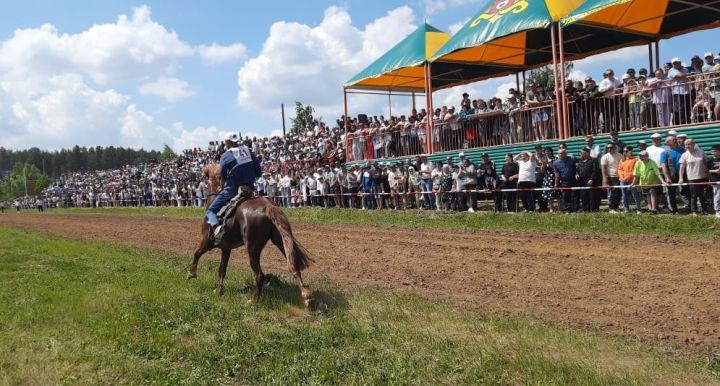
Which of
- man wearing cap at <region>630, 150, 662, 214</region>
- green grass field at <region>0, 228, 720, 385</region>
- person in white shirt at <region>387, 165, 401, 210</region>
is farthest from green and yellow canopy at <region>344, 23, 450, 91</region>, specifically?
green grass field at <region>0, 228, 720, 385</region>

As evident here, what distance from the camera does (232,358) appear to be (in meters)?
6.20

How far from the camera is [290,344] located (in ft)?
21.5

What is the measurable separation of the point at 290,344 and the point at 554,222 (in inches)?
422

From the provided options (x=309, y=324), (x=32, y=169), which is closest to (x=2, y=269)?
(x=309, y=324)

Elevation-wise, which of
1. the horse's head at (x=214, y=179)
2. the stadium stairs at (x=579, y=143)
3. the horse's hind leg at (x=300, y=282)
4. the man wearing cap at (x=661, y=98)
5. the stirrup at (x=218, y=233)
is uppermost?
the man wearing cap at (x=661, y=98)

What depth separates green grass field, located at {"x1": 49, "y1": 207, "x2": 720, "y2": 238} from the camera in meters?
13.1

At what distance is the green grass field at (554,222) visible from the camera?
13.1 m

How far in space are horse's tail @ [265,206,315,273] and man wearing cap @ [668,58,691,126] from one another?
477 inches

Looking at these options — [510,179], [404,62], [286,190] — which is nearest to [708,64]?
[510,179]

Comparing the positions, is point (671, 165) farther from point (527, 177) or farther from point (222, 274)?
point (222, 274)

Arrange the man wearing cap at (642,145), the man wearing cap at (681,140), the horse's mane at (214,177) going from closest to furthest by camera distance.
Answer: the horse's mane at (214,177)
the man wearing cap at (681,140)
the man wearing cap at (642,145)

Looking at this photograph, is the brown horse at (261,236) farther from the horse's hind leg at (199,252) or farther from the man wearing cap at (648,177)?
A: the man wearing cap at (648,177)

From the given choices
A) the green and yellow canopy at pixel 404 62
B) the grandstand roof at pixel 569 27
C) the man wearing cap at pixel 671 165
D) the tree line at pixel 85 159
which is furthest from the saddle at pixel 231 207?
the tree line at pixel 85 159

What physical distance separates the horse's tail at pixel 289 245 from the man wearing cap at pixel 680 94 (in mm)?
12122
